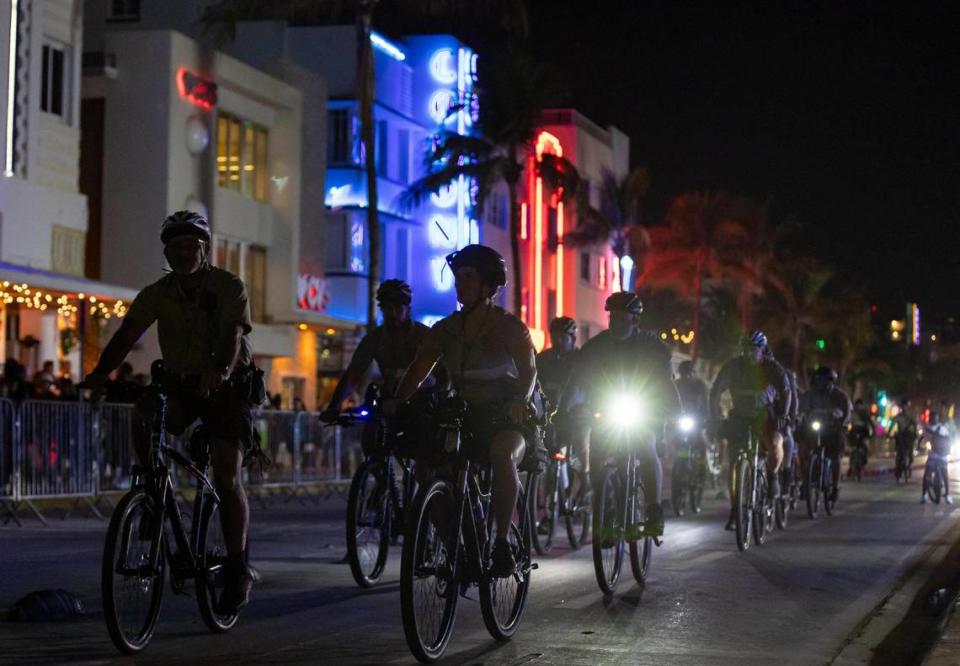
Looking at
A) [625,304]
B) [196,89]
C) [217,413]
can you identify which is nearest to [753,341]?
[625,304]

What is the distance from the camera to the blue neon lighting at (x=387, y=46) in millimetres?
48737

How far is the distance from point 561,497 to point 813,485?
24.7 feet

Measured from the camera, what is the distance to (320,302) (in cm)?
4284

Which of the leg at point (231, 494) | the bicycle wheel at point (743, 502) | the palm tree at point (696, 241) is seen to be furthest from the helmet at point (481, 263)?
the palm tree at point (696, 241)

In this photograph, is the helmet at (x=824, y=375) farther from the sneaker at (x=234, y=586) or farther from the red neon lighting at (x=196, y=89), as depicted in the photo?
the red neon lighting at (x=196, y=89)

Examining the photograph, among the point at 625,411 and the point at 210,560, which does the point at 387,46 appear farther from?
the point at 210,560

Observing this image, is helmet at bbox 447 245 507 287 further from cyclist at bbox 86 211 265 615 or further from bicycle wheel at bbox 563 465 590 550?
bicycle wheel at bbox 563 465 590 550

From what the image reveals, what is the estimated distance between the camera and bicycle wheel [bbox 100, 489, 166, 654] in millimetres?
7883

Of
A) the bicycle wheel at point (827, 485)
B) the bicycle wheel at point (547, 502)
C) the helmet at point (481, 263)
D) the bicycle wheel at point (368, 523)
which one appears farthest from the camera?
the bicycle wheel at point (827, 485)

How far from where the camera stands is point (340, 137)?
48281 millimetres

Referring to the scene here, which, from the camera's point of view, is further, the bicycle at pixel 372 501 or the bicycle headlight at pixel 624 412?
the bicycle headlight at pixel 624 412

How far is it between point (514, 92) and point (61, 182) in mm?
18429

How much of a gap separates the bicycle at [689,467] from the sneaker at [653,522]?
9561 millimetres

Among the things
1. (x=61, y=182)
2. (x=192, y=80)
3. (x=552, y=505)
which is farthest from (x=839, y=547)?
(x=192, y=80)
